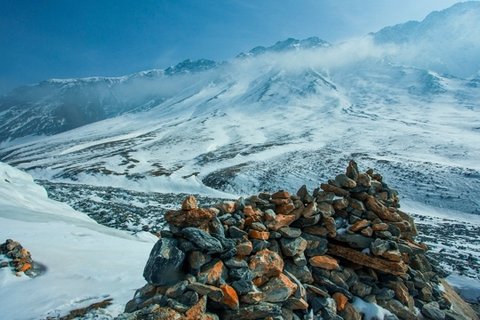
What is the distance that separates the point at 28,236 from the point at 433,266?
61.1 ft

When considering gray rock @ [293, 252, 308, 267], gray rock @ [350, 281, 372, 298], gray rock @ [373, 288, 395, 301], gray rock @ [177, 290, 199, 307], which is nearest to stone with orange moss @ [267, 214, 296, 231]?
gray rock @ [293, 252, 308, 267]

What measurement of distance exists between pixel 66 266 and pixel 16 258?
6.05 feet

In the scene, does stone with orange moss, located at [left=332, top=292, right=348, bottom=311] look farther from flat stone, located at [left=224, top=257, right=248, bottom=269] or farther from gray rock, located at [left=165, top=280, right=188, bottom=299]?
gray rock, located at [left=165, top=280, right=188, bottom=299]

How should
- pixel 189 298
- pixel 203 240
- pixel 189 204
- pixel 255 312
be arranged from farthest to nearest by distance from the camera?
pixel 189 204 → pixel 203 240 → pixel 255 312 → pixel 189 298

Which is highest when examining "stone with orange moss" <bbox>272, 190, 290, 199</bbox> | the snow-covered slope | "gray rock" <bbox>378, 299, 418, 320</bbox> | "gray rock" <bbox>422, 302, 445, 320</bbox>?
"stone with orange moss" <bbox>272, 190, 290, 199</bbox>

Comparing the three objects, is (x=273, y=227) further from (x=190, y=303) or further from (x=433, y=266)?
(x=433, y=266)

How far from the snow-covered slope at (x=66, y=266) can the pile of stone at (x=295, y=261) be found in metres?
3.03

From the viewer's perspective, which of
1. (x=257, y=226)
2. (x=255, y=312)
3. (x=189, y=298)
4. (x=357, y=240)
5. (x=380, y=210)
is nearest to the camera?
(x=189, y=298)

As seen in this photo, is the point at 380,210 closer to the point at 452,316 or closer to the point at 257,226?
the point at 452,316

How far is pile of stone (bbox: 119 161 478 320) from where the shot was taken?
922cm

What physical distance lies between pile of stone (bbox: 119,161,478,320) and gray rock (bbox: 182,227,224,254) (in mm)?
27

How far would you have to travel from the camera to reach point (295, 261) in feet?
37.3

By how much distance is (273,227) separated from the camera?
11484 mm

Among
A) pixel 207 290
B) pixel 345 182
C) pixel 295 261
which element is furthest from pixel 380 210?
pixel 207 290
